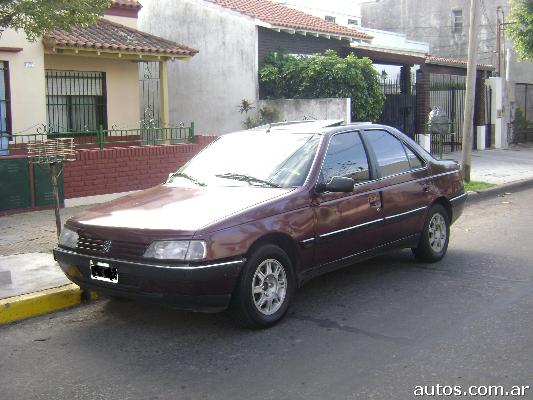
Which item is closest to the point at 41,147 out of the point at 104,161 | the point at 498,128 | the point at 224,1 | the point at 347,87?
the point at 104,161

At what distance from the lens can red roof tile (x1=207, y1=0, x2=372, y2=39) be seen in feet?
56.9

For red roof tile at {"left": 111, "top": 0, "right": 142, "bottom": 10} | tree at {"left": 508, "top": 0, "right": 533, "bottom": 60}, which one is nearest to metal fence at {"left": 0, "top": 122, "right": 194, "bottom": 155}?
red roof tile at {"left": 111, "top": 0, "right": 142, "bottom": 10}

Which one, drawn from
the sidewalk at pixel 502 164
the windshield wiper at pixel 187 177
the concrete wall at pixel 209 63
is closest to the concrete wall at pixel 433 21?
the sidewalk at pixel 502 164

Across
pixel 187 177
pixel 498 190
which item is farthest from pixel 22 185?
pixel 498 190

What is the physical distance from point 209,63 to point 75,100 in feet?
14.7

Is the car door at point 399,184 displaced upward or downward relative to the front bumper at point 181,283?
upward

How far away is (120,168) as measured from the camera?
11641 mm

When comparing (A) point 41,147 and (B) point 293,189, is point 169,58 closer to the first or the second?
(A) point 41,147

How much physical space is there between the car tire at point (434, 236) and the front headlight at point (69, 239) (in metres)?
3.65

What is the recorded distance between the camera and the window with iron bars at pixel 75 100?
550 inches

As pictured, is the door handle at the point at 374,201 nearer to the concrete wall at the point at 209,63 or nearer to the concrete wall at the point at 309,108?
the concrete wall at the point at 309,108

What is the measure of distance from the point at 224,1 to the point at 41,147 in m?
12.4

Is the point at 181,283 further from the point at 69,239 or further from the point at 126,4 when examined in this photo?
the point at 126,4
